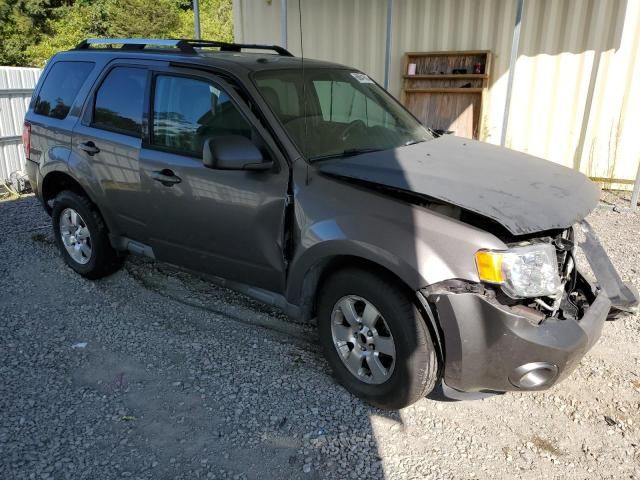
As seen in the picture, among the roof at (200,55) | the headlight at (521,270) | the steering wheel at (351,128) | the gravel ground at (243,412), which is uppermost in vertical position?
the roof at (200,55)

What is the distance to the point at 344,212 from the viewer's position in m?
2.87

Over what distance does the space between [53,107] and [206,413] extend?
3.16 metres

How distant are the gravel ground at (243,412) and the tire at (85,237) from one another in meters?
0.49

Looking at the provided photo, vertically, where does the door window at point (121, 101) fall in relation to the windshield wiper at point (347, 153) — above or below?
above

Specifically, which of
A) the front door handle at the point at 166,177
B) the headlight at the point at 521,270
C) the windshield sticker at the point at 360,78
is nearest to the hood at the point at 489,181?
the headlight at the point at 521,270

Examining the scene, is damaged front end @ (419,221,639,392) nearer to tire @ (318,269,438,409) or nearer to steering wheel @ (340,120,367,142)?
tire @ (318,269,438,409)

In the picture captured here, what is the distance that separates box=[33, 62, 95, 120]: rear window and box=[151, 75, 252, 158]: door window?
1074 mm

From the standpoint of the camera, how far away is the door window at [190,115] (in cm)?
339

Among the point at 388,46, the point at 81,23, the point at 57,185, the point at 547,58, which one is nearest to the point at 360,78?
the point at 57,185

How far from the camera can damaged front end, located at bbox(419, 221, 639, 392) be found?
2.46 meters

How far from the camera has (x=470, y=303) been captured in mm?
2471

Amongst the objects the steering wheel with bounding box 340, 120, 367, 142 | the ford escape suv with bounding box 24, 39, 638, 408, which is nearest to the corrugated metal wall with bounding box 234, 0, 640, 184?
the ford escape suv with bounding box 24, 39, 638, 408

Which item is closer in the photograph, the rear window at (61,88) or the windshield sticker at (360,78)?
the windshield sticker at (360,78)

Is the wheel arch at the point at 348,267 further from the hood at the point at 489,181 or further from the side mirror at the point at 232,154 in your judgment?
the side mirror at the point at 232,154
